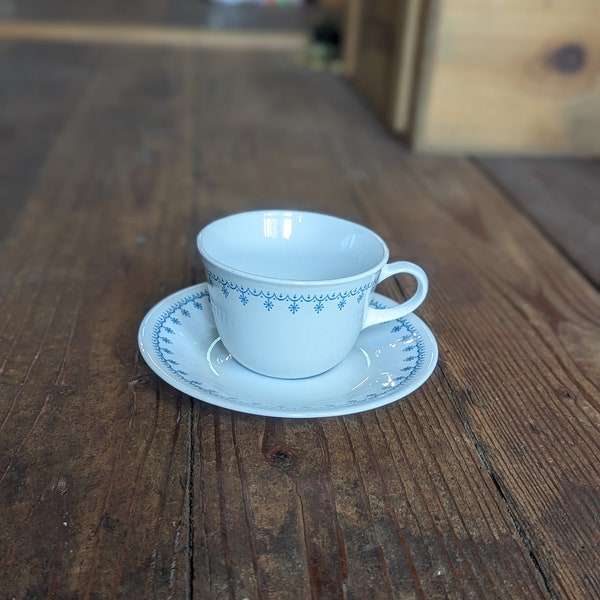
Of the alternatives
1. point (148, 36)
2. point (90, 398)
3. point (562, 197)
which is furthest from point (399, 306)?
point (148, 36)

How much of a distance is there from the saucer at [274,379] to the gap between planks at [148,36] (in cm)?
119

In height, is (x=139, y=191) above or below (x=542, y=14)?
below

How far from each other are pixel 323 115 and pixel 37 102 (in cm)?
41

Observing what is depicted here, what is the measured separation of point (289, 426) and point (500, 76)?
2.25 feet

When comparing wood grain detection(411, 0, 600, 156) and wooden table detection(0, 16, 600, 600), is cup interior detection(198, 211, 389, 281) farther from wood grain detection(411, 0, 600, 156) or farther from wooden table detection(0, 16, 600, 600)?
wood grain detection(411, 0, 600, 156)

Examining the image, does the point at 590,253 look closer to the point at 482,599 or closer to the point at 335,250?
the point at 335,250

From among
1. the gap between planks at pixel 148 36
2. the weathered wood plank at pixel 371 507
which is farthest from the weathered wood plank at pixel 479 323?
the gap between planks at pixel 148 36

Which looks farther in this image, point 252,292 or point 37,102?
point 37,102

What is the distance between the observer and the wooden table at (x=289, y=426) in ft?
1.08

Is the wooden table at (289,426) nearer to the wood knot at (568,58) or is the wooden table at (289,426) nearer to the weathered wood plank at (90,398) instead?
the weathered wood plank at (90,398)

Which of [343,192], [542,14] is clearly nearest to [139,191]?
[343,192]

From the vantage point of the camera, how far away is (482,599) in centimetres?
32

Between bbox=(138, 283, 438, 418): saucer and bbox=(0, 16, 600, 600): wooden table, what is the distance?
2 cm

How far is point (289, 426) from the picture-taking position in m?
0.41
